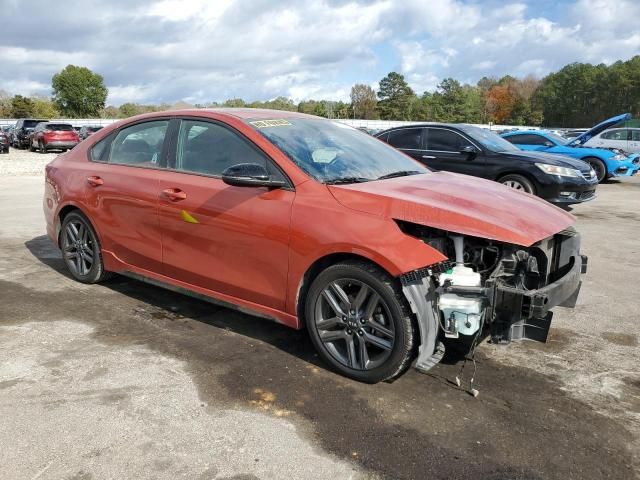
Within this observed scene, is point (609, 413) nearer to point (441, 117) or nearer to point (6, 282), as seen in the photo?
point (6, 282)

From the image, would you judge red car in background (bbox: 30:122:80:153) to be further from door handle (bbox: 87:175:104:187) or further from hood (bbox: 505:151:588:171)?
door handle (bbox: 87:175:104:187)

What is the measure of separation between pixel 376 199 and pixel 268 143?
0.93 metres

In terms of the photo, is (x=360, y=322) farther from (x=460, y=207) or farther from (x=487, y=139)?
(x=487, y=139)

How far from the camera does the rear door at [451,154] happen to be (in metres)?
9.44

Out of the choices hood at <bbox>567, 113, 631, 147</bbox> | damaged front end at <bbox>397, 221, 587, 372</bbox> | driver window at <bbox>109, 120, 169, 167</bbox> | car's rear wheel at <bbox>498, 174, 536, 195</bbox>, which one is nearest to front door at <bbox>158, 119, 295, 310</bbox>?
driver window at <bbox>109, 120, 169, 167</bbox>

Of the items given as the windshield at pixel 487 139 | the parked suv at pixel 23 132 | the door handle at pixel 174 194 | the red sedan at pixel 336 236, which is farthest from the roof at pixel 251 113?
the parked suv at pixel 23 132

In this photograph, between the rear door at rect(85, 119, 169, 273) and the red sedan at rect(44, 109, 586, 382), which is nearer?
the red sedan at rect(44, 109, 586, 382)

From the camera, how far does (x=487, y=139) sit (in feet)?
32.5

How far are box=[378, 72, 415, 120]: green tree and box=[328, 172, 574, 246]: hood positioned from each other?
362ft

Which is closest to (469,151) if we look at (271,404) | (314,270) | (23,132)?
(314,270)

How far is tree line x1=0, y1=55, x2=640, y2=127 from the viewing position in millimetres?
99188

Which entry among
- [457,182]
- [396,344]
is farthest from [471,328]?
[457,182]

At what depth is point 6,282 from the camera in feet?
17.7

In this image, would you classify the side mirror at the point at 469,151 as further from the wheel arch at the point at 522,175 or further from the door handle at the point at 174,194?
the door handle at the point at 174,194
